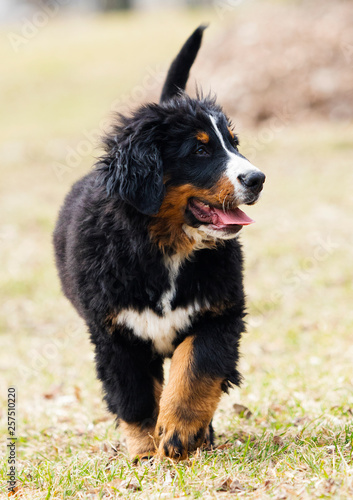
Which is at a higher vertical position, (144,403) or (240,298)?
(240,298)

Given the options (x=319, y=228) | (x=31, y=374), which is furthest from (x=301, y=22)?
(x=31, y=374)

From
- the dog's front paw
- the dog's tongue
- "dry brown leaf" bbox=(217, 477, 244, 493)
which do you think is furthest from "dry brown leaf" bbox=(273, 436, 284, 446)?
the dog's tongue

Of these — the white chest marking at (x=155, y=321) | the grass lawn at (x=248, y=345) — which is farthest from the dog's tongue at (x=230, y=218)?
the grass lawn at (x=248, y=345)

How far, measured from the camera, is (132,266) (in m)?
3.47

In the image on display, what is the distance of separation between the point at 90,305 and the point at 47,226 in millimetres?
7853

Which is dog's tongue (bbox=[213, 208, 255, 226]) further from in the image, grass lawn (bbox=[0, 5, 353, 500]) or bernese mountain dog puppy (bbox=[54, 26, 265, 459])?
grass lawn (bbox=[0, 5, 353, 500])

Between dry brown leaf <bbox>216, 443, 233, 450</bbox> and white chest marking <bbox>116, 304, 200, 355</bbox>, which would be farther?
dry brown leaf <bbox>216, 443, 233, 450</bbox>

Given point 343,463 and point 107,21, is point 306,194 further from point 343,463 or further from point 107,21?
point 107,21

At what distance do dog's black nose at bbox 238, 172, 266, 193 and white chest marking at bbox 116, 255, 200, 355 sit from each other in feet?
1.82

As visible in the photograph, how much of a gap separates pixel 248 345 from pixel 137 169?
362 centimetres

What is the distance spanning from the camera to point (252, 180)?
325 cm


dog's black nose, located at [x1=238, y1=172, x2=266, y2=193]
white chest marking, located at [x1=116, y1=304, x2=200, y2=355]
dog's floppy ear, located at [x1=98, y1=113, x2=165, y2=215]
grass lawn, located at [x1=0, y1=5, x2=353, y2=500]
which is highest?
dog's black nose, located at [x1=238, y1=172, x2=266, y2=193]

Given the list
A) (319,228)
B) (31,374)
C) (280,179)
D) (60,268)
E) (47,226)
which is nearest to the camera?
(60,268)

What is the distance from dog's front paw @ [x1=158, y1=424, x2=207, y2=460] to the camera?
333 centimetres
